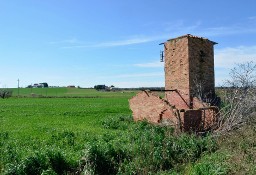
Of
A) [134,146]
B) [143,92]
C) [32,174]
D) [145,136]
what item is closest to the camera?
[32,174]

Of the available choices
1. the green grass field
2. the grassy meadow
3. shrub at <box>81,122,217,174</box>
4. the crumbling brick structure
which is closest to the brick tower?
the crumbling brick structure

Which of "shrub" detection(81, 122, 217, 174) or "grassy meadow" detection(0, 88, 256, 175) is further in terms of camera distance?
"shrub" detection(81, 122, 217, 174)

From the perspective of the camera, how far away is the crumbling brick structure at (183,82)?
800 inches

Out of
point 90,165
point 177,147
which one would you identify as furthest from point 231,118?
point 90,165

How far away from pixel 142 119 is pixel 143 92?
1787mm

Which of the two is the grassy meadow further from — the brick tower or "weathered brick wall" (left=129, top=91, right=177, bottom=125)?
the brick tower

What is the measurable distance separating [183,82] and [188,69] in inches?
35.9

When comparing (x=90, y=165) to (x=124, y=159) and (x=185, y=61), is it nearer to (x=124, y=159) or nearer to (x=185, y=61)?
(x=124, y=159)

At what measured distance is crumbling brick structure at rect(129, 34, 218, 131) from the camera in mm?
20312

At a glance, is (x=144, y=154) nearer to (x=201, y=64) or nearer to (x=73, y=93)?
(x=201, y=64)

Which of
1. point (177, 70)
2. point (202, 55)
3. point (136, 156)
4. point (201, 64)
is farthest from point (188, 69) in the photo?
point (136, 156)

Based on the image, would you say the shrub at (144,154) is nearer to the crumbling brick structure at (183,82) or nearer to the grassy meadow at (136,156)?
the grassy meadow at (136,156)

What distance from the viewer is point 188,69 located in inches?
814

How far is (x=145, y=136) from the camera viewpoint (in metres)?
14.2
